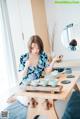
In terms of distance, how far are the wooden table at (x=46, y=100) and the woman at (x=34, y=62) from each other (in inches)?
14.1

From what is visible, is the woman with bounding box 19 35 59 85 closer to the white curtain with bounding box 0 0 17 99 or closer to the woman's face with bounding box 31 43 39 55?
the woman's face with bounding box 31 43 39 55

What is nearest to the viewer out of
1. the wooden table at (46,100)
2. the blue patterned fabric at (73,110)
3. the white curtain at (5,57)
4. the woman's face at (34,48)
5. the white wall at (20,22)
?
the blue patterned fabric at (73,110)

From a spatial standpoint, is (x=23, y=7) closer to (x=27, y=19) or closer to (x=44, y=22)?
(x=27, y=19)

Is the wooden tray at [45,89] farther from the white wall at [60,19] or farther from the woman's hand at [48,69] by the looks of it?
the white wall at [60,19]

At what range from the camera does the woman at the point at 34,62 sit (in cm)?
278

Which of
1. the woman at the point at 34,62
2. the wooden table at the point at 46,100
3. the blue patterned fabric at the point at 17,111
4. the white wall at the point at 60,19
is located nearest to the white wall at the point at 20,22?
the white wall at the point at 60,19

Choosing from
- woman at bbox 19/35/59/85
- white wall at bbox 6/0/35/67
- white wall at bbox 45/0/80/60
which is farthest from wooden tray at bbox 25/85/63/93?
white wall at bbox 45/0/80/60

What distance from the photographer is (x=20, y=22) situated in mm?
3424

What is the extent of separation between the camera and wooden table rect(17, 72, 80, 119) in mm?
2030

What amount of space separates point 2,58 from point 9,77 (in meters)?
0.35

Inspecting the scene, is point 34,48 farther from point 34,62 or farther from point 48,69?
point 48,69

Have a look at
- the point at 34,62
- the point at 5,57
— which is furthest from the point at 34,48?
the point at 5,57

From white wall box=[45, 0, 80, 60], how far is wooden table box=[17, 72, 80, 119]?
112 centimetres

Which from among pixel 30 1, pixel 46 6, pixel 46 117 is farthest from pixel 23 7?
pixel 46 117
